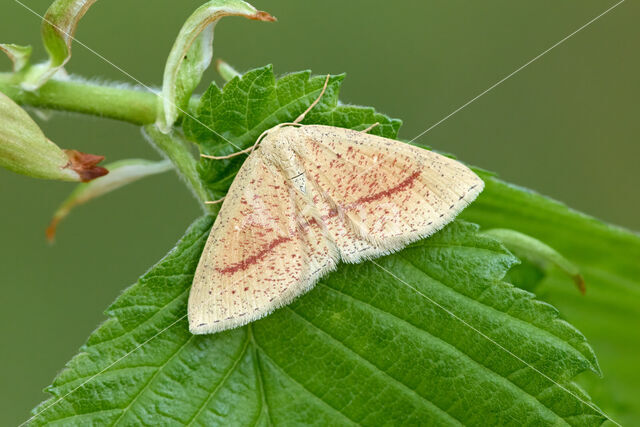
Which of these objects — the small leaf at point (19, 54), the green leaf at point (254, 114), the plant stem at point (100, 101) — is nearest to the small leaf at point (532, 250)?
the green leaf at point (254, 114)

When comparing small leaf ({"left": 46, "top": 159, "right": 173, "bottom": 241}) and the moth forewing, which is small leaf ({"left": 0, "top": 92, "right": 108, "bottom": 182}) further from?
the moth forewing

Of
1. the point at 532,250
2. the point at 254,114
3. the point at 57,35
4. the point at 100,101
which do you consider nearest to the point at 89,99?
the point at 100,101

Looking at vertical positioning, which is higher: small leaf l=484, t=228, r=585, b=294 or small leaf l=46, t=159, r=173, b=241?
small leaf l=46, t=159, r=173, b=241

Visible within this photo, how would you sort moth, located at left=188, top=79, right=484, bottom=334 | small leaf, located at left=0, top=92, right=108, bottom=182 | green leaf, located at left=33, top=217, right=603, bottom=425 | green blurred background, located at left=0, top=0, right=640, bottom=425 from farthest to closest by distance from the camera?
green blurred background, located at left=0, top=0, right=640, bottom=425 → moth, located at left=188, top=79, right=484, bottom=334 → green leaf, located at left=33, top=217, right=603, bottom=425 → small leaf, located at left=0, top=92, right=108, bottom=182

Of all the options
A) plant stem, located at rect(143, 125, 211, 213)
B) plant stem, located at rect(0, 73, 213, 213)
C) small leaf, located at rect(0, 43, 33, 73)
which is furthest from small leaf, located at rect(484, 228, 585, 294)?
small leaf, located at rect(0, 43, 33, 73)

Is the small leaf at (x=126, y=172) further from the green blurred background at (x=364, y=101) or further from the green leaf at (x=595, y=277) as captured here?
the green blurred background at (x=364, y=101)

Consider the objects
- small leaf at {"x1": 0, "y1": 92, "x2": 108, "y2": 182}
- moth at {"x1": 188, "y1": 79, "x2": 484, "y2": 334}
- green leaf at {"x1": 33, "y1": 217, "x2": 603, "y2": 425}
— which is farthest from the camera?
moth at {"x1": 188, "y1": 79, "x2": 484, "y2": 334}
